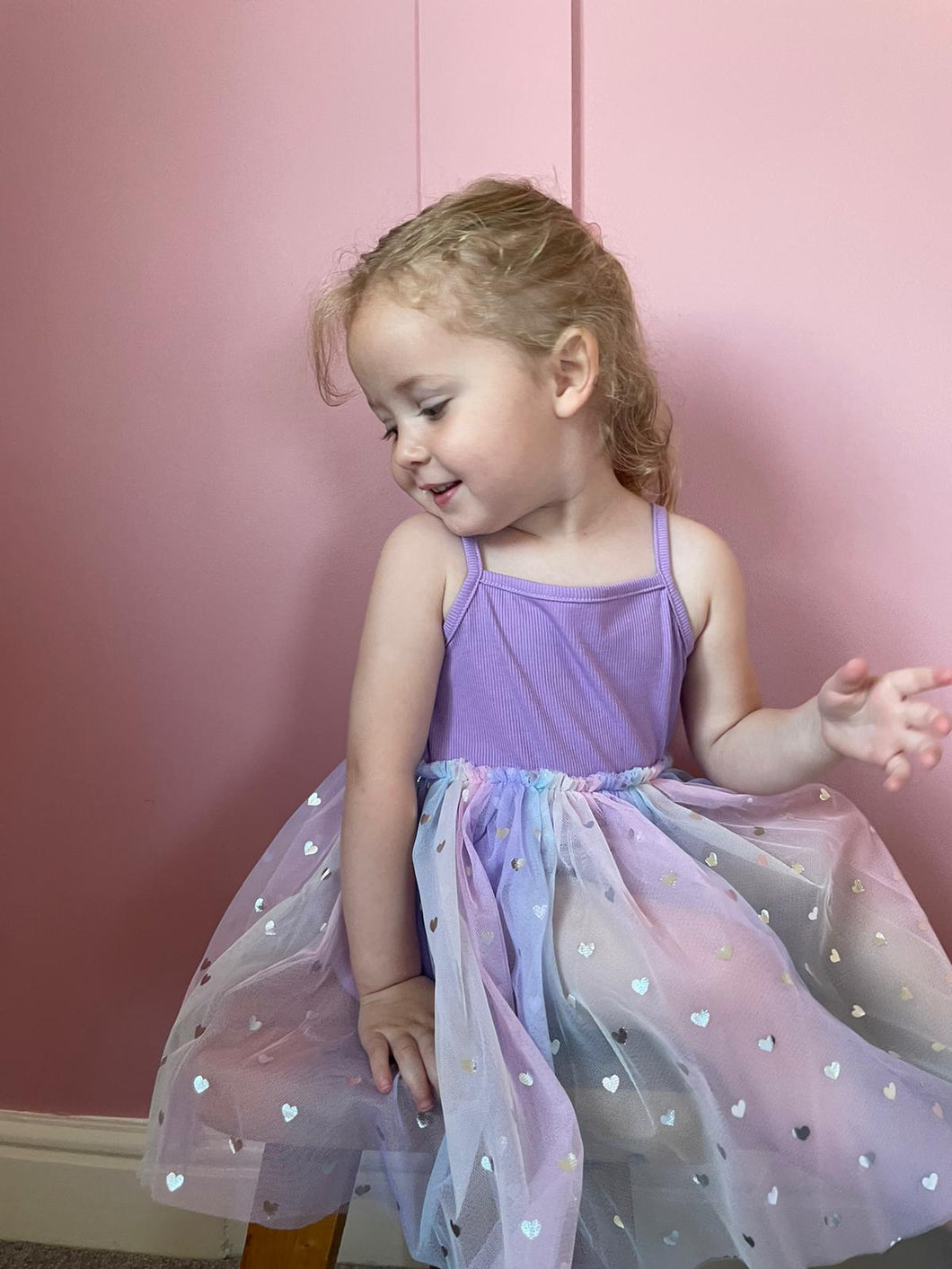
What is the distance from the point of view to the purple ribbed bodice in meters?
0.96

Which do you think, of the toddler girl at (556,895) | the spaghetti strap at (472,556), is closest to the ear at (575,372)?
the toddler girl at (556,895)

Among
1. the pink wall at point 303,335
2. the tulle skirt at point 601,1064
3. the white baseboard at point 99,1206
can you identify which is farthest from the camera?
the white baseboard at point 99,1206

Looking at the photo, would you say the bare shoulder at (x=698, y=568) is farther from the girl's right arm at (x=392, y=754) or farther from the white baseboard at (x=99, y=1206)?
the white baseboard at (x=99, y=1206)

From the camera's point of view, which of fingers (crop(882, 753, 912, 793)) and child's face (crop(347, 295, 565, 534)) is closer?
fingers (crop(882, 753, 912, 793))

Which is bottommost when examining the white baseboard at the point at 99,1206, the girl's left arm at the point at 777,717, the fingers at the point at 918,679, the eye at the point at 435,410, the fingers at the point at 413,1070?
the white baseboard at the point at 99,1206

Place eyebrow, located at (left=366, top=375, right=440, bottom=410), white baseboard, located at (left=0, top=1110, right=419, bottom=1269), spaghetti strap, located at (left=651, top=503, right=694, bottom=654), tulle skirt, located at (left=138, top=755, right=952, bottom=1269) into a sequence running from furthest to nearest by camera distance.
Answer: white baseboard, located at (left=0, top=1110, right=419, bottom=1269)
spaghetti strap, located at (left=651, top=503, right=694, bottom=654)
eyebrow, located at (left=366, top=375, right=440, bottom=410)
tulle skirt, located at (left=138, top=755, right=952, bottom=1269)

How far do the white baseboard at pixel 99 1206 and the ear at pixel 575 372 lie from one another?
86 cm

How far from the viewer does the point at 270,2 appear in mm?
1160

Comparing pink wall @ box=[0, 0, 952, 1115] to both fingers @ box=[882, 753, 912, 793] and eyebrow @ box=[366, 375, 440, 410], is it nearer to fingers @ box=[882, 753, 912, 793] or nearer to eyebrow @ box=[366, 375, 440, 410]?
eyebrow @ box=[366, 375, 440, 410]

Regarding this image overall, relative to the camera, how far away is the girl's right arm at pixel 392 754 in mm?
901

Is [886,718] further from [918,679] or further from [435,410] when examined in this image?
[435,410]

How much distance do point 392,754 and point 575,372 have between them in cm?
32

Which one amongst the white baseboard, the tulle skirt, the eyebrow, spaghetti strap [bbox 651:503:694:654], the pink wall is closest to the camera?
the tulle skirt

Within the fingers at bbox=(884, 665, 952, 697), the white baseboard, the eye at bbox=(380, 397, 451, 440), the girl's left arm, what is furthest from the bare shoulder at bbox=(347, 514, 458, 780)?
the white baseboard
